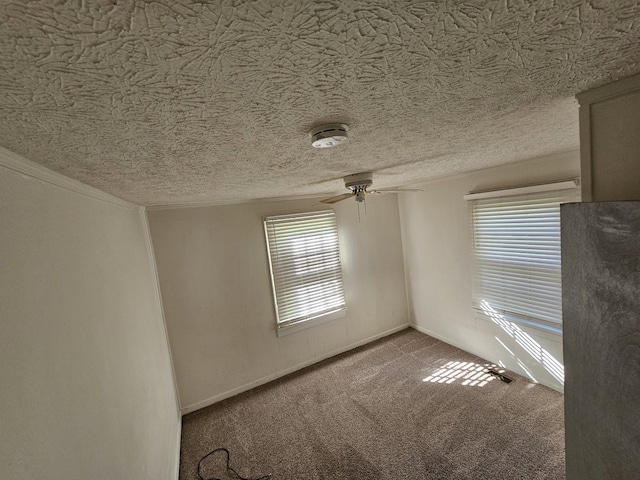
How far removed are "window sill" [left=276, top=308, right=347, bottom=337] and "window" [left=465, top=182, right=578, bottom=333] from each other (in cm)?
166

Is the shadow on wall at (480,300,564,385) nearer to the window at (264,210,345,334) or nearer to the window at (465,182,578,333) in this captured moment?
the window at (465,182,578,333)

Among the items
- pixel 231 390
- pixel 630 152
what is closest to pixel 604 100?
pixel 630 152

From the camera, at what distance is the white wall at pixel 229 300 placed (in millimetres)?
2850

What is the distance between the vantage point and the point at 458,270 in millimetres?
3355

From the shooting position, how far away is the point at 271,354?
131 inches

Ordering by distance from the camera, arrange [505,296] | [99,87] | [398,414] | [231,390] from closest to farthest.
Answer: [99,87], [398,414], [505,296], [231,390]

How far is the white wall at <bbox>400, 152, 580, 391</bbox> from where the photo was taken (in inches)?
102

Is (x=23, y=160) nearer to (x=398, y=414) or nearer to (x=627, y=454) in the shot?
(x=627, y=454)

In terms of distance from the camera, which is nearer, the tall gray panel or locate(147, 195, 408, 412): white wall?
the tall gray panel

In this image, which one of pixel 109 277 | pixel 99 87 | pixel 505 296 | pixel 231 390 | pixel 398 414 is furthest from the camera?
pixel 231 390

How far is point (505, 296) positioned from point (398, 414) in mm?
1611

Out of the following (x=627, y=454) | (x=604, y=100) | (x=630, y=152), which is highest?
(x=604, y=100)

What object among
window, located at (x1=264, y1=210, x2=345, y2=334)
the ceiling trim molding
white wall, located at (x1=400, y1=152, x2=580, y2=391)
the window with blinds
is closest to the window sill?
window, located at (x1=264, y1=210, x2=345, y2=334)

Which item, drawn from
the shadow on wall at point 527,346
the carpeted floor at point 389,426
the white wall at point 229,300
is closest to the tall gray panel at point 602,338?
the carpeted floor at point 389,426
